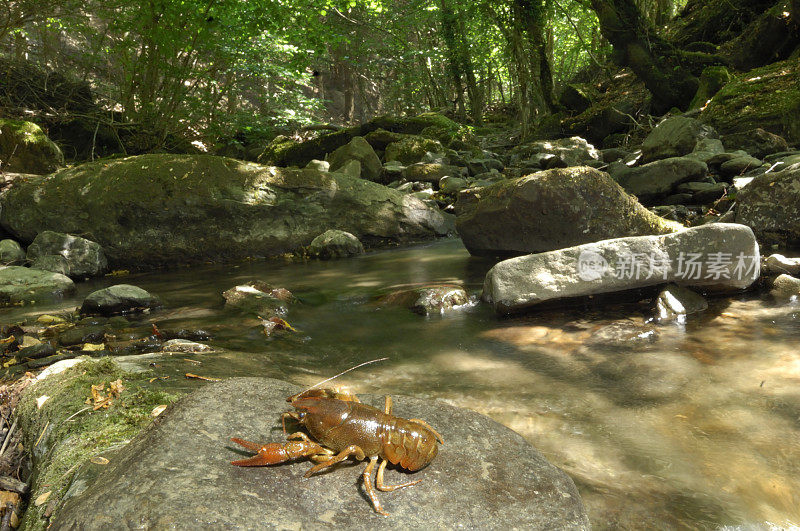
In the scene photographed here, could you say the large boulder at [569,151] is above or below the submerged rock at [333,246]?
above

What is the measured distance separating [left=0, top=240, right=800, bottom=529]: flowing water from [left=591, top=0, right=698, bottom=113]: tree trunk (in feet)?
40.6

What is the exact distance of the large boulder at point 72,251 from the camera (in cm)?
806

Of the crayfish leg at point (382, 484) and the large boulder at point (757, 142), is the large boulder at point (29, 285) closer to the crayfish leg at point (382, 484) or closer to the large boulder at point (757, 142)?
the crayfish leg at point (382, 484)

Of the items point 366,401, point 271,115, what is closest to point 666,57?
point 271,115

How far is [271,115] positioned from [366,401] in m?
17.5

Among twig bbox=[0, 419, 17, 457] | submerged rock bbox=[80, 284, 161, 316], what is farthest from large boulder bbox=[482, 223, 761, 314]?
submerged rock bbox=[80, 284, 161, 316]

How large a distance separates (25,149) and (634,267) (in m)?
12.3

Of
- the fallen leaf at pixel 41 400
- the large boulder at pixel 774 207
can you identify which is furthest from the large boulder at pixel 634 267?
the fallen leaf at pixel 41 400

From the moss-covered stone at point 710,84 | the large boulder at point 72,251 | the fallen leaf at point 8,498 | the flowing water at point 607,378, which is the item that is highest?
the moss-covered stone at point 710,84

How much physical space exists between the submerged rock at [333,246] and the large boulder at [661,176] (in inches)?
198

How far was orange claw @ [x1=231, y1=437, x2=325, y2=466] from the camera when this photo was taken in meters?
1.62

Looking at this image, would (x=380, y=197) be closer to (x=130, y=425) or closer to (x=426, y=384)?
(x=426, y=384)

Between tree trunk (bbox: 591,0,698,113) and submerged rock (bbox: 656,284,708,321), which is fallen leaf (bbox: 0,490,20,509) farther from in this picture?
tree trunk (bbox: 591,0,698,113)

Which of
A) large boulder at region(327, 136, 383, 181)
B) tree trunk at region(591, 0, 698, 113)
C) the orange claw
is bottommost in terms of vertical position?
the orange claw
